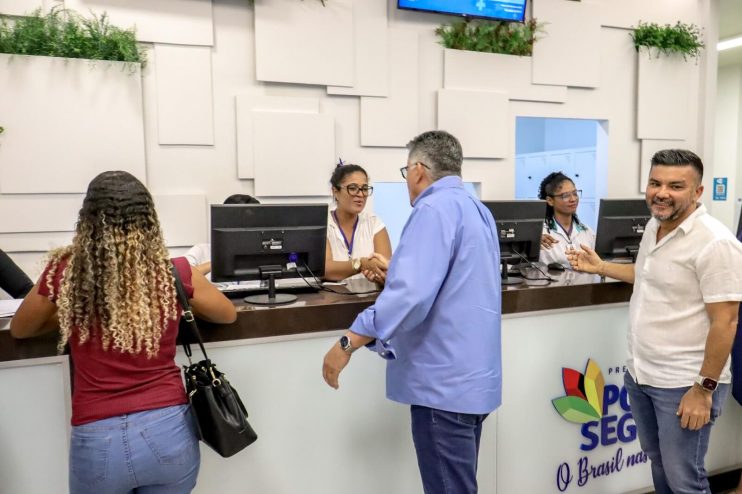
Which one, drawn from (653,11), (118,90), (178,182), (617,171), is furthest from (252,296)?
(653,11)

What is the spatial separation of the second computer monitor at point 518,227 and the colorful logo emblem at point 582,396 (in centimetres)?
61

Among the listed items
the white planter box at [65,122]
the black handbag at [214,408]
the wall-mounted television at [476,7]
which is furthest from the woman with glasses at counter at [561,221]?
the white planter box at [65,122]

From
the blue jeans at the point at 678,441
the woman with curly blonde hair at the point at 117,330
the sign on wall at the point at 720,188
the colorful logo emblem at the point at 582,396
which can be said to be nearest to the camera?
the woman with curly blonde hair at the point at 117,330

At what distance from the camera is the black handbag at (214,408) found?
1.58 meters

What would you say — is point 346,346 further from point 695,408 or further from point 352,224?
point 352,224

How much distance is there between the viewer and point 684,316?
192 cm

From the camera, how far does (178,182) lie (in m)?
3.78

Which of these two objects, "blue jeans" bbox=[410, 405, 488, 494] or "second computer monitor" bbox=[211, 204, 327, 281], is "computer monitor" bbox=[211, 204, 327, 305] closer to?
"second computer monitor" bbox=[211, 204, 327, 281]

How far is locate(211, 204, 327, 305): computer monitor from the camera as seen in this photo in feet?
7.45

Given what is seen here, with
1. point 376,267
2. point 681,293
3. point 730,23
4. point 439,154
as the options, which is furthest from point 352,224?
point 730,23

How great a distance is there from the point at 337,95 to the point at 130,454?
10.3 feet

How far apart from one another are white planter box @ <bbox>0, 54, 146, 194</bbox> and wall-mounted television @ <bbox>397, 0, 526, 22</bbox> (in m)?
2.06

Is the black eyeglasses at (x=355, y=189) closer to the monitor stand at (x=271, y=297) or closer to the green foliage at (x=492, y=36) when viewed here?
the monitor stand at (x=271, y=297)

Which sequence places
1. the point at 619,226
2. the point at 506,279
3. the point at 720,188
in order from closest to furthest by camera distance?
the point at 506,279
the point at 619,226
the point at 720,188
